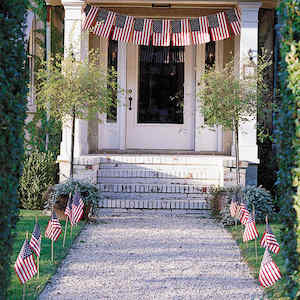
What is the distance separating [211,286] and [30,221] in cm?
363

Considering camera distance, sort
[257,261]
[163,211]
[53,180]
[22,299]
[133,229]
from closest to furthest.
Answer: [22,299] → [257,261] → [133,229] → [163,211] → [53,180]

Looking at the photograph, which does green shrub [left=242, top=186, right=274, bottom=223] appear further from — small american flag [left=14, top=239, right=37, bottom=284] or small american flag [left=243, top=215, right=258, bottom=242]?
small american flag [left=14, top=239, right=37, bottom=284]

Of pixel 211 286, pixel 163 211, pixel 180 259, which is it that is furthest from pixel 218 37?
pixel 211 286

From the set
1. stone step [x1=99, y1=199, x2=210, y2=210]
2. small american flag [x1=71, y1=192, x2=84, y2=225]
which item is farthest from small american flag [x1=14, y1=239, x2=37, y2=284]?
stone step [x1=99, y1=199, x2=210, y2=210]

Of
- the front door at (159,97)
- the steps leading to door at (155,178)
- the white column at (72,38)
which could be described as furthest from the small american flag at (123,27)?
the steps leading to door at (155,178)

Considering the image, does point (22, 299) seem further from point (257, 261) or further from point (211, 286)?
point (257, 261)

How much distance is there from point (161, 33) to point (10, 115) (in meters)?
6.78

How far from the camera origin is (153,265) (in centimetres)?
577

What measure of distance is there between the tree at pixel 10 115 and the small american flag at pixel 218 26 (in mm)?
6361

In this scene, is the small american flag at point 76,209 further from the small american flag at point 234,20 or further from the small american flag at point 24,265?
the small american flag at point 234,20

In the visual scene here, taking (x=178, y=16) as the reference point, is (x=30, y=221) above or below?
below

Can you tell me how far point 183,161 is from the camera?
9.48 meters

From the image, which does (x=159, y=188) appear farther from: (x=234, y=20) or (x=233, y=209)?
(x=234, y=20)

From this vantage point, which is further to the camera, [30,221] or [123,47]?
[123,47]
